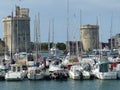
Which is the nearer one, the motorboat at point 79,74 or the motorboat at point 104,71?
the motorboat at point 104,71

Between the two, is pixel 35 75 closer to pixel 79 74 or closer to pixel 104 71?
pixel 79 74

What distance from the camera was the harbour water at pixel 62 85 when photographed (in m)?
58.4

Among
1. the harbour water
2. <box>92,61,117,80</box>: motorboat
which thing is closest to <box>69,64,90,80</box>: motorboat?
the harbour water

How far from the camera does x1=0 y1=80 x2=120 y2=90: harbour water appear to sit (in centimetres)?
5841

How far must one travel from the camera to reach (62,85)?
61.1 meters

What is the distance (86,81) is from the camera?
63.8m

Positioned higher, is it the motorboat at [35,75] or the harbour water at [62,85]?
the motorboat at [35,75]

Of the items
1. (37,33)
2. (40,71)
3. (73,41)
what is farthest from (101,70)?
(73,41)

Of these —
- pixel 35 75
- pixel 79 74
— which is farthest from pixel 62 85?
pixel 35 75

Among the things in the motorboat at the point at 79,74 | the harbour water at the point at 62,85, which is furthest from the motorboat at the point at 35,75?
the motorboat at the point at 79,74

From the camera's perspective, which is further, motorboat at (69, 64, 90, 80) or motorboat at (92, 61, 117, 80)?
motorboat at (69, 64, 90, 80)

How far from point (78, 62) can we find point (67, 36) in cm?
1140

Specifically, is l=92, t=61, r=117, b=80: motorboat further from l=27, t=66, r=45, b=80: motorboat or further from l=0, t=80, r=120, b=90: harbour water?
l=27, t=66, r=45, b=80: motorboat

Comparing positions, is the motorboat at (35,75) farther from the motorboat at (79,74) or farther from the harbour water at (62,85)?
the motorboat at (79,74)
